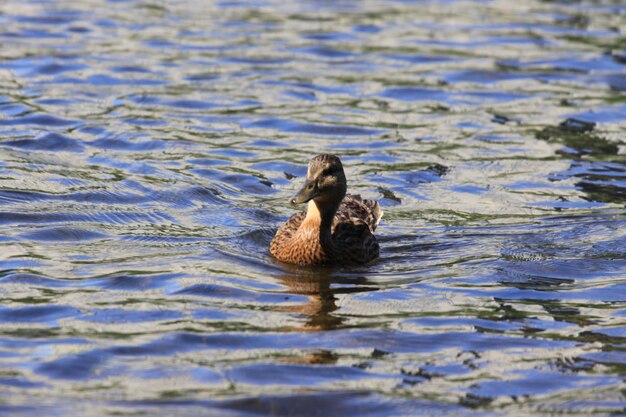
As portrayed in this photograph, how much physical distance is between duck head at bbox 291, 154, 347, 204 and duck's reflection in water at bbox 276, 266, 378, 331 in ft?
2.04

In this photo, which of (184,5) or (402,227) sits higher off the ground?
(184,5)

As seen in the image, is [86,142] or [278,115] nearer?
[86,142]

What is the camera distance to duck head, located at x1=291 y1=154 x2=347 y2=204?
10703mm

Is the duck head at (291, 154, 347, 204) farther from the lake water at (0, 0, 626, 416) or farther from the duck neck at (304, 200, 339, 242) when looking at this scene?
the lake water at (0, 0, 626, 416)

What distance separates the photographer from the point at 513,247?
443 inches

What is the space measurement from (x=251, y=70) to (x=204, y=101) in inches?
76.6

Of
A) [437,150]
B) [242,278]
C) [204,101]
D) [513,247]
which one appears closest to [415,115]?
[437,150]

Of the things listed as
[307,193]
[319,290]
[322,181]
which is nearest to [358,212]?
[322,181]

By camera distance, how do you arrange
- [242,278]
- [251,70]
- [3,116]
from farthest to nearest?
[251,70] < [3,116] < [242,278]

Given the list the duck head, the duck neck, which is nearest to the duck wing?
the duck neck

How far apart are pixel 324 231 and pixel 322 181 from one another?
512mm

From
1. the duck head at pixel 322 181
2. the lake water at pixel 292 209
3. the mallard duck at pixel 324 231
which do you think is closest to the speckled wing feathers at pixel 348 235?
the mallard duck at pixel 324 231

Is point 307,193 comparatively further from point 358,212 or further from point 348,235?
point 358,212

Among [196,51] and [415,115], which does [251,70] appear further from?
[415,115]
